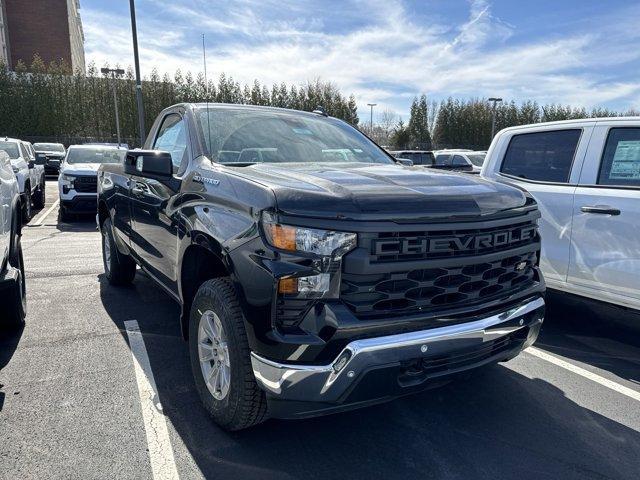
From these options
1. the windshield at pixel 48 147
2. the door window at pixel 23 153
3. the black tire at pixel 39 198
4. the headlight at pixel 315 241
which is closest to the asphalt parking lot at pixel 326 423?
the headlight at pixel 315 241

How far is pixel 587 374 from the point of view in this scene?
12.3 feet

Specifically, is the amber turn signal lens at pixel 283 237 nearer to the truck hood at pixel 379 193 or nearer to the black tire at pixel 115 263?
the truck hood at pixel 379 193

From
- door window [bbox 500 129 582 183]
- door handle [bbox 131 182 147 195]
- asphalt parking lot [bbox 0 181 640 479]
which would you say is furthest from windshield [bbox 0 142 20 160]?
door window [bbox 500 129 582 183]

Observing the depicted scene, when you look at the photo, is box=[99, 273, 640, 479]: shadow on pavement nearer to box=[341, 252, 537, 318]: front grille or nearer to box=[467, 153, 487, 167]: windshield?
box=[341, 252, 537, 318]: front grille

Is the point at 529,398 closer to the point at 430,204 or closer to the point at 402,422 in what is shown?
the point at 402,422

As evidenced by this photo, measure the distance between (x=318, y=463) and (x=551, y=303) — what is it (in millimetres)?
3893

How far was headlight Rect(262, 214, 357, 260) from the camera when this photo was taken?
224cm

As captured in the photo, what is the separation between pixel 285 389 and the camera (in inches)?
88.0

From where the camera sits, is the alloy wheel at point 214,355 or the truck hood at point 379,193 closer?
the truck hood at point 379,193

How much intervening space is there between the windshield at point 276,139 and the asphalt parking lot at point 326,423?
5.44 ft

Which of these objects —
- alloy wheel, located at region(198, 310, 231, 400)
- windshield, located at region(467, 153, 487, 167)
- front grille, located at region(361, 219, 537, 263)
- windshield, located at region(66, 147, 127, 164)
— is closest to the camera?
front grille, located at region(361, 219, 537, 263)

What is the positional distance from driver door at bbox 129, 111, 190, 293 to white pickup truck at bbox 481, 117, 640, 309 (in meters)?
3.24

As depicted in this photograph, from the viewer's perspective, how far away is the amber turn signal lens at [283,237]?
2254 mm

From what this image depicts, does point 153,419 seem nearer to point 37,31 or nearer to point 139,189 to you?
point 139,189
